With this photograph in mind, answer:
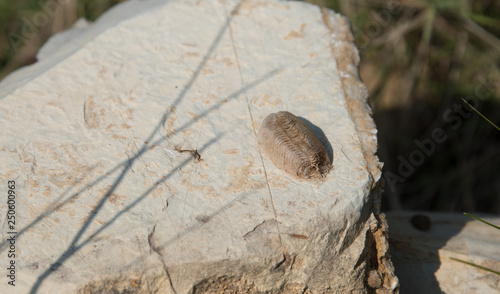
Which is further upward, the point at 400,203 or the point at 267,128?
the point at 267,128

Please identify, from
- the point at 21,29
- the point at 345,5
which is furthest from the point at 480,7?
the point at 21,29

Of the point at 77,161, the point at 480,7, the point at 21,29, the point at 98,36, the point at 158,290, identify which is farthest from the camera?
the point at 21,29

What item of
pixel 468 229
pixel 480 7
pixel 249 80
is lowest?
pixel 468 229

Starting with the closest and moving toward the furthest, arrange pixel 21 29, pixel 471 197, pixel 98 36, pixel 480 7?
pixel 98 36
pixel 471 197
pixel 480 7
pixel 21 29

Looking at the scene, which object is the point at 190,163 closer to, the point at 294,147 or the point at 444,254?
the point at 294,147

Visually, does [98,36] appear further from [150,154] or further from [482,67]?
[482,67]

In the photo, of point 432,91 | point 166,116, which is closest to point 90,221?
point 166,116

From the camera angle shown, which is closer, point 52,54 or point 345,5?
point 52,54
